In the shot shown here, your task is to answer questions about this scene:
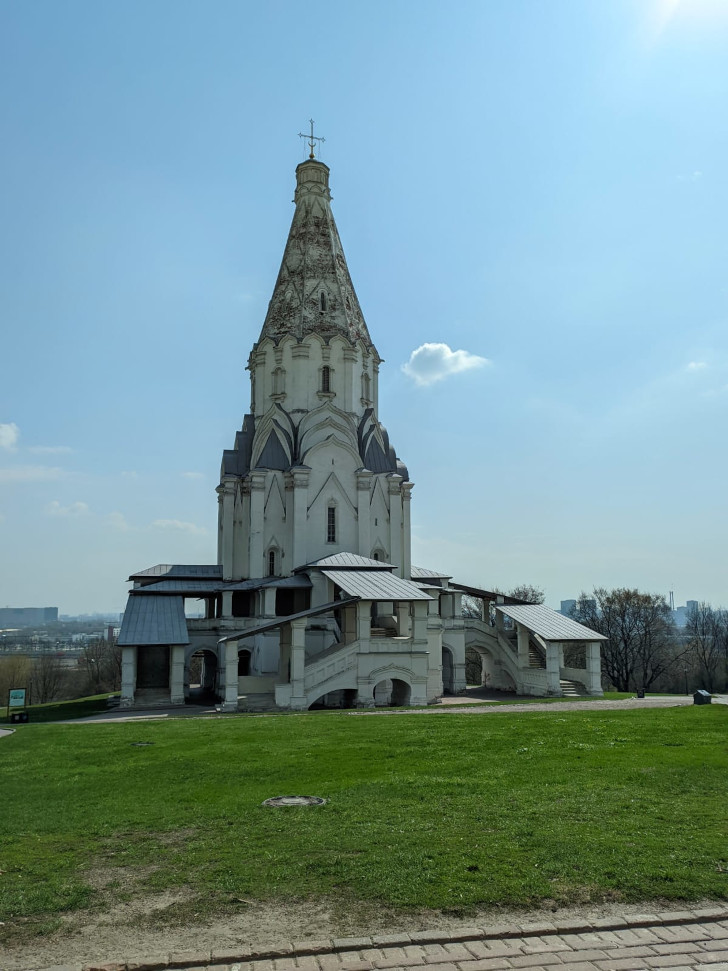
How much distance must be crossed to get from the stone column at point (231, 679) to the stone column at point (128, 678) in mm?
5290

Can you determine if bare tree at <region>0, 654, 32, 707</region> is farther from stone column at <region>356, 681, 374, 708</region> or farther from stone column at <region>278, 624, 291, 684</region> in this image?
stone column at <region>356, 681, 374, 708</region>

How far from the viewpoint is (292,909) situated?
6523 millimetres

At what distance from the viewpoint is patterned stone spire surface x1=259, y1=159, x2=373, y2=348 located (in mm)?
40969

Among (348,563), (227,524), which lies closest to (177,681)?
(348,563)

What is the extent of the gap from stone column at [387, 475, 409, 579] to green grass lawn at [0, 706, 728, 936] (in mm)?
23428

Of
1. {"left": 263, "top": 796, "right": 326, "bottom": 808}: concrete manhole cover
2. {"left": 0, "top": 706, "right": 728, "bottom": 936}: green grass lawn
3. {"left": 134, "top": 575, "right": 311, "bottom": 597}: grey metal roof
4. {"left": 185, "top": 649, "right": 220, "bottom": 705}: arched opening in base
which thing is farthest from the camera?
{"left": 185, "top": 649, "right": 220, "bottom": 705}: arched opening in base

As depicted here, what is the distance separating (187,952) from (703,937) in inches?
158

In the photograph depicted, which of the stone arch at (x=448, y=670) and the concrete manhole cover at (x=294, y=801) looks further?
the stone arch at (x=448, y=670)

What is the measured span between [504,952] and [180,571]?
35.3 m

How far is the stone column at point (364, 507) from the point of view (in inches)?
1508

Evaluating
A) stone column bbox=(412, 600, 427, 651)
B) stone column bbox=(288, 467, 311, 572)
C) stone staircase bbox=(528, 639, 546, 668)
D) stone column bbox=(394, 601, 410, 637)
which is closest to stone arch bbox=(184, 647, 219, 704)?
stone column bbox=(288, 467, 311, 572)

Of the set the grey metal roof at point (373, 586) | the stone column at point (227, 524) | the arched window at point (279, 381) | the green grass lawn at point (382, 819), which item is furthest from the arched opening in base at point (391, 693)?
the arched window at point (279, 381)

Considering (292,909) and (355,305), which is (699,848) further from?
(355,305)

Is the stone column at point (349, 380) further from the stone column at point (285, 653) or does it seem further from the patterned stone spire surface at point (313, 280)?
the stone column at point (285, 653)
